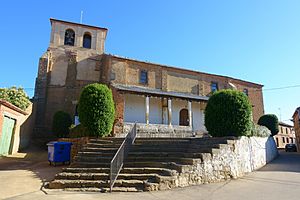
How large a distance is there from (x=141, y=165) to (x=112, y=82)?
1556cm

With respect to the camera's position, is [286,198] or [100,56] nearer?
[286,198]

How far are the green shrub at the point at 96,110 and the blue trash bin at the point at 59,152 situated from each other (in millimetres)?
1502

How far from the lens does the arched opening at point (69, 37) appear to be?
992 inches

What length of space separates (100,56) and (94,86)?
47.1 ft

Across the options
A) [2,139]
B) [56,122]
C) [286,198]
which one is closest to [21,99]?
[56,122]

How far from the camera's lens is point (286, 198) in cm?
604

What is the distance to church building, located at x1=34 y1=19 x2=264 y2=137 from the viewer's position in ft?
69.3

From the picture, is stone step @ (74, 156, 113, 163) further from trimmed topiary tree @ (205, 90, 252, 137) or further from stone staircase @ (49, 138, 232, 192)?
trimmed topiary tree @ (205, 90, 252, 137)

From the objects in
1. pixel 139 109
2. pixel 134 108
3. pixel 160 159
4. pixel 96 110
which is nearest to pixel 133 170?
pixel 160 159

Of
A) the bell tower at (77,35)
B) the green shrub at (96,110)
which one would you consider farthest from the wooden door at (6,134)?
the bell tower at (77,35)

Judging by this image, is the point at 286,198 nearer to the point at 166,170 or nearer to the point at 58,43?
the point at 166,170

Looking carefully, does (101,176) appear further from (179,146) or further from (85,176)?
(179,146)

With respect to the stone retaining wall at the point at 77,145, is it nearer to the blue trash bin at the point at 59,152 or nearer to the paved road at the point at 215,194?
the blue trash bin at the point at 59,152

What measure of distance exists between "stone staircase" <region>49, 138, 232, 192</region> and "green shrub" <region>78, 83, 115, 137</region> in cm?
79
